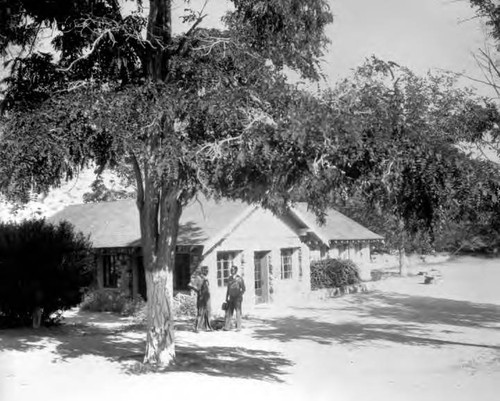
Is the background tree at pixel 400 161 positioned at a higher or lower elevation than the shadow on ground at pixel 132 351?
higher

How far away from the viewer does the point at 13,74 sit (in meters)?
12.8

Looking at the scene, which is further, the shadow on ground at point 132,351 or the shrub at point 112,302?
the shrub at point 112,302

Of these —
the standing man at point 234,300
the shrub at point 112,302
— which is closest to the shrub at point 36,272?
the shrub at point 112,302

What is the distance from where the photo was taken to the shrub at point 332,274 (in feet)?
97.0

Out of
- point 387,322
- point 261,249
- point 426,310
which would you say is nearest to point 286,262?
point 261,249

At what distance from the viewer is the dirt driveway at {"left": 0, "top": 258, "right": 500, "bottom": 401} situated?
10336 mm

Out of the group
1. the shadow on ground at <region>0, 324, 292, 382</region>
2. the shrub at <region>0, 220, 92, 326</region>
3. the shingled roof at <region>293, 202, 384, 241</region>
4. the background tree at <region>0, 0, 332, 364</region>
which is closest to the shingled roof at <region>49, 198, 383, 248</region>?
the shingled roof at <region>293, 202, 384, 241</region>

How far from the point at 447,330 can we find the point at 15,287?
502 inches

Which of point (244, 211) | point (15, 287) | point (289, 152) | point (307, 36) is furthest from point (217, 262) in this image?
point (289, 152)

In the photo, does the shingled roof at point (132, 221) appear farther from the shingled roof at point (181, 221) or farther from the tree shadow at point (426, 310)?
the tree shadow at point (426, 310)

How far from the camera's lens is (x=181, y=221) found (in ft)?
82.6

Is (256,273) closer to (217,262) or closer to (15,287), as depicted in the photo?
(217,262)

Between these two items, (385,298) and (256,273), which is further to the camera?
(385,298)

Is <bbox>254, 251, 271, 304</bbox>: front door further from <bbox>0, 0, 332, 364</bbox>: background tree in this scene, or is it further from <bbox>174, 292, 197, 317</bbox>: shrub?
<bbox>0, 0, 332, 364</bbox>: background tree
